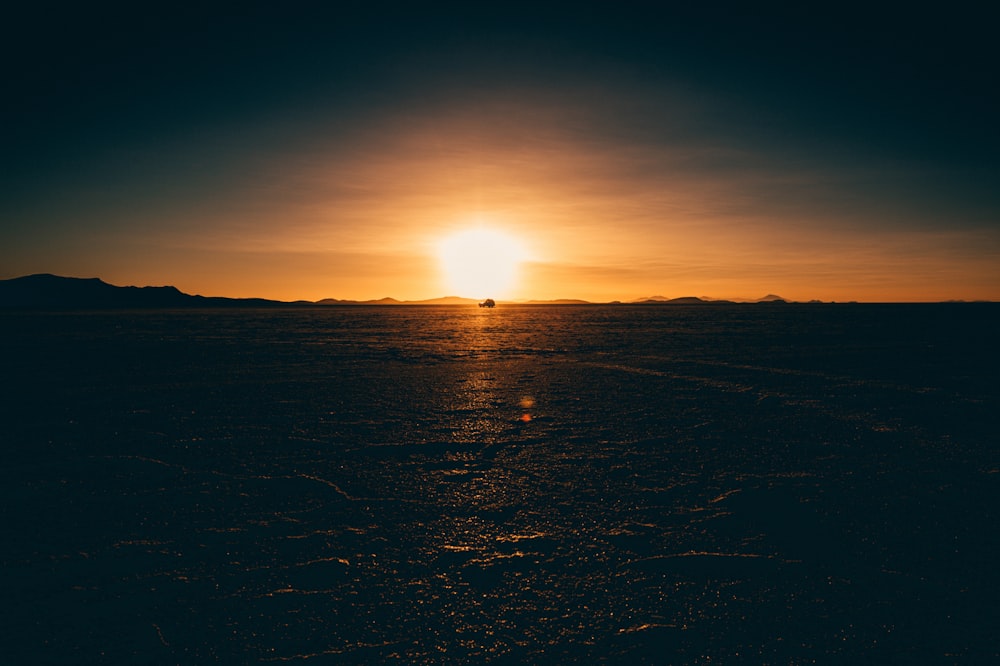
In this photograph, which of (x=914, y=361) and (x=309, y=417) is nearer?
(x=309, y=417)

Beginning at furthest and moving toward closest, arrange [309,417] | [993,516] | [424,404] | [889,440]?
[424,404] < [309,417] < [889,440] < [993,516]

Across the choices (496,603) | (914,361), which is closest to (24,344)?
(496,603)

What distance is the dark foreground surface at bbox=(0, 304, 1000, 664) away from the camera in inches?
119

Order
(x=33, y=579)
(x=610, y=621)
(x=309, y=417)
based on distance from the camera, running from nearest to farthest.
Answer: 1. (x=610, y=621)
2. (x=33, y=579)
3. (x=309, y=417)

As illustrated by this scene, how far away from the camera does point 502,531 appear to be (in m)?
4.33

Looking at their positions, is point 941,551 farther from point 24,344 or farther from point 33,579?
point 24,344

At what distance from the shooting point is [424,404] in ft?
32.3

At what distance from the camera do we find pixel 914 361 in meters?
15.9

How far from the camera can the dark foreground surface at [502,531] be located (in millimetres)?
3012

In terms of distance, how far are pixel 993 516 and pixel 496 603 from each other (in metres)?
4.50

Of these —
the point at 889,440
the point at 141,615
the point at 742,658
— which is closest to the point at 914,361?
the point at 889,440

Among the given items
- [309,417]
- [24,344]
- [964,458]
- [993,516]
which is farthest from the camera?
[24,344]

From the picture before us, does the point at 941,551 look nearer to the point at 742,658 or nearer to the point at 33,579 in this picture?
the point at 742,658

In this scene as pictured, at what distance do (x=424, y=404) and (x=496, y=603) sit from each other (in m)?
6.69
